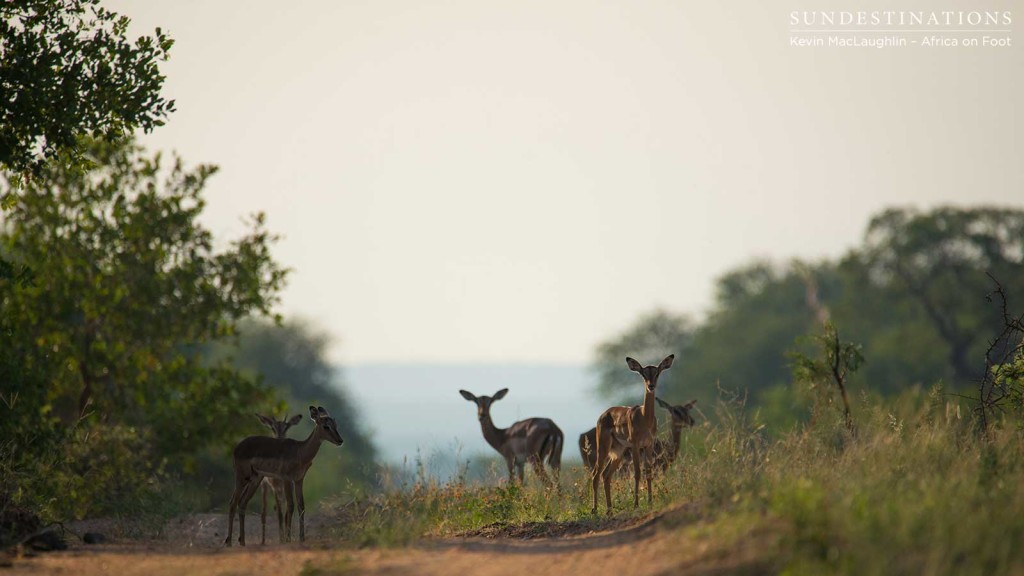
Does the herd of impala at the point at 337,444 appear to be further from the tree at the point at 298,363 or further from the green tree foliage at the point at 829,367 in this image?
the tree at the point at 298,363

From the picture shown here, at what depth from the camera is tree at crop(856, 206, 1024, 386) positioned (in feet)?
170

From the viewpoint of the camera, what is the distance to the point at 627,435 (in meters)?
14.5

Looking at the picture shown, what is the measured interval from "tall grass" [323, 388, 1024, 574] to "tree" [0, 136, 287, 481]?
20.1 feet

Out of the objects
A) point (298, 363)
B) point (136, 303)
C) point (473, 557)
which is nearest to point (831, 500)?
point (473, 557)

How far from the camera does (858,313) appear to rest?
191 feet

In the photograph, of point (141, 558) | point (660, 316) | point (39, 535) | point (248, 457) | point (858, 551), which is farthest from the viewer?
point (660, 316)

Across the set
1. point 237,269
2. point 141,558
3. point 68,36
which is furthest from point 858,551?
point 237,269

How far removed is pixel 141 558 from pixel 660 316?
66772 mm

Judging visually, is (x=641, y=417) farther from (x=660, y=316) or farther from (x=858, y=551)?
(x=660, y=316)

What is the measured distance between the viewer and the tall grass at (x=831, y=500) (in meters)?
8.70

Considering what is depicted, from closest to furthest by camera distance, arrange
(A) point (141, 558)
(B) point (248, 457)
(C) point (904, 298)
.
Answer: (A) point (141, 558) → (B) point (248, 457) → (C) point (904, 298)

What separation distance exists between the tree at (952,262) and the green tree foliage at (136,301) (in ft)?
121

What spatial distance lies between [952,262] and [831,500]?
46.5 m

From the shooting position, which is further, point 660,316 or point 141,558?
point 660,316
